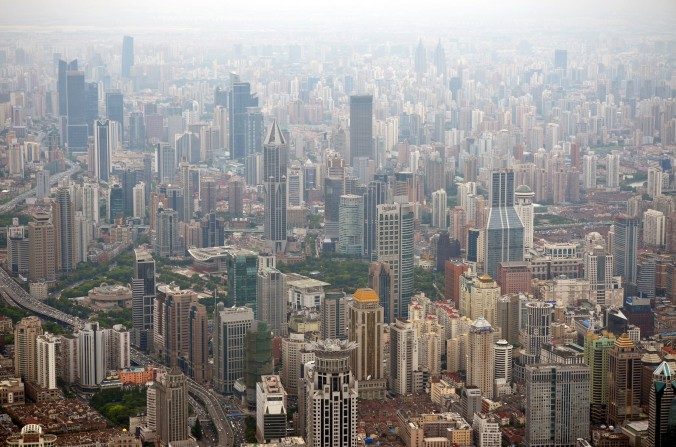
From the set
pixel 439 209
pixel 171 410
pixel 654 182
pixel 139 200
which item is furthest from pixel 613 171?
pixel 171 410

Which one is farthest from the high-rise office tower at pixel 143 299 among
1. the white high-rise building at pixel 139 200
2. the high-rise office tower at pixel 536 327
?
the high-rise office tower at pixel 536 327

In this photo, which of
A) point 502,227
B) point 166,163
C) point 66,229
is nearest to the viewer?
point 502,227

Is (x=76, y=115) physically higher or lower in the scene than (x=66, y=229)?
higher

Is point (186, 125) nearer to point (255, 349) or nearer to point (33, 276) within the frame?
point (33, 276)

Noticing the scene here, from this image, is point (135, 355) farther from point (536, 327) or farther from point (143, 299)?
point (536, 327)

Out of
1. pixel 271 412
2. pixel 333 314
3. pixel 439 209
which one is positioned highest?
pixel 439 209

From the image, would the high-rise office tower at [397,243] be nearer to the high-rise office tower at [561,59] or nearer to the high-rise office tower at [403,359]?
the high-rise office tower at [403,359]

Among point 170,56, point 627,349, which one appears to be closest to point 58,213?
point 170,56
